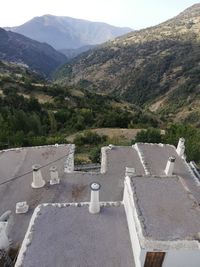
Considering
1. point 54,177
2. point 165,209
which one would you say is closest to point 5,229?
point 54,177

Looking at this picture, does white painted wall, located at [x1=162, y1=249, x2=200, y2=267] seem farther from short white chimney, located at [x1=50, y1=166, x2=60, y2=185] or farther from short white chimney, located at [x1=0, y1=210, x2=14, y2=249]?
short white chimney, located at [x1=50, y1=166, x2=60, y2=185]

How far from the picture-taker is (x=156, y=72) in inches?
5128

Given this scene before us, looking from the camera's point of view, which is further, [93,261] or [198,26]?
[198,26]

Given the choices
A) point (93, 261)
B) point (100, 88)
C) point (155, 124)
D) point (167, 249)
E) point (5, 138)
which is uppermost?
point (167, 249)

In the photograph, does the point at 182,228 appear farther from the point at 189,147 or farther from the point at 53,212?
the point at 189,147

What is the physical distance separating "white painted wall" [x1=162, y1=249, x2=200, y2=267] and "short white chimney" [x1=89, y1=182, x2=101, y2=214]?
3892 millimetres

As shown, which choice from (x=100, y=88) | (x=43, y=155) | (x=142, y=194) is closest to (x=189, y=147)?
(x=43, y=155)

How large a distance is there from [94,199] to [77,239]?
6.31 ft

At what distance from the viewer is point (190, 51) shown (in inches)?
5325

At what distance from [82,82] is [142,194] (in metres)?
141

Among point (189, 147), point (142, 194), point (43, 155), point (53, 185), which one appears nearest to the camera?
point (142, 194)

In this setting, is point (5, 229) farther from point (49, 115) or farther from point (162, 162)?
point (49, 115)

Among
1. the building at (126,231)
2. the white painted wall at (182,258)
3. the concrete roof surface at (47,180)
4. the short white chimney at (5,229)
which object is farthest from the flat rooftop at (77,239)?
the concrete roof surface at (47,180)

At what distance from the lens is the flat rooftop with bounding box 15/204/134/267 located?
11508mm
